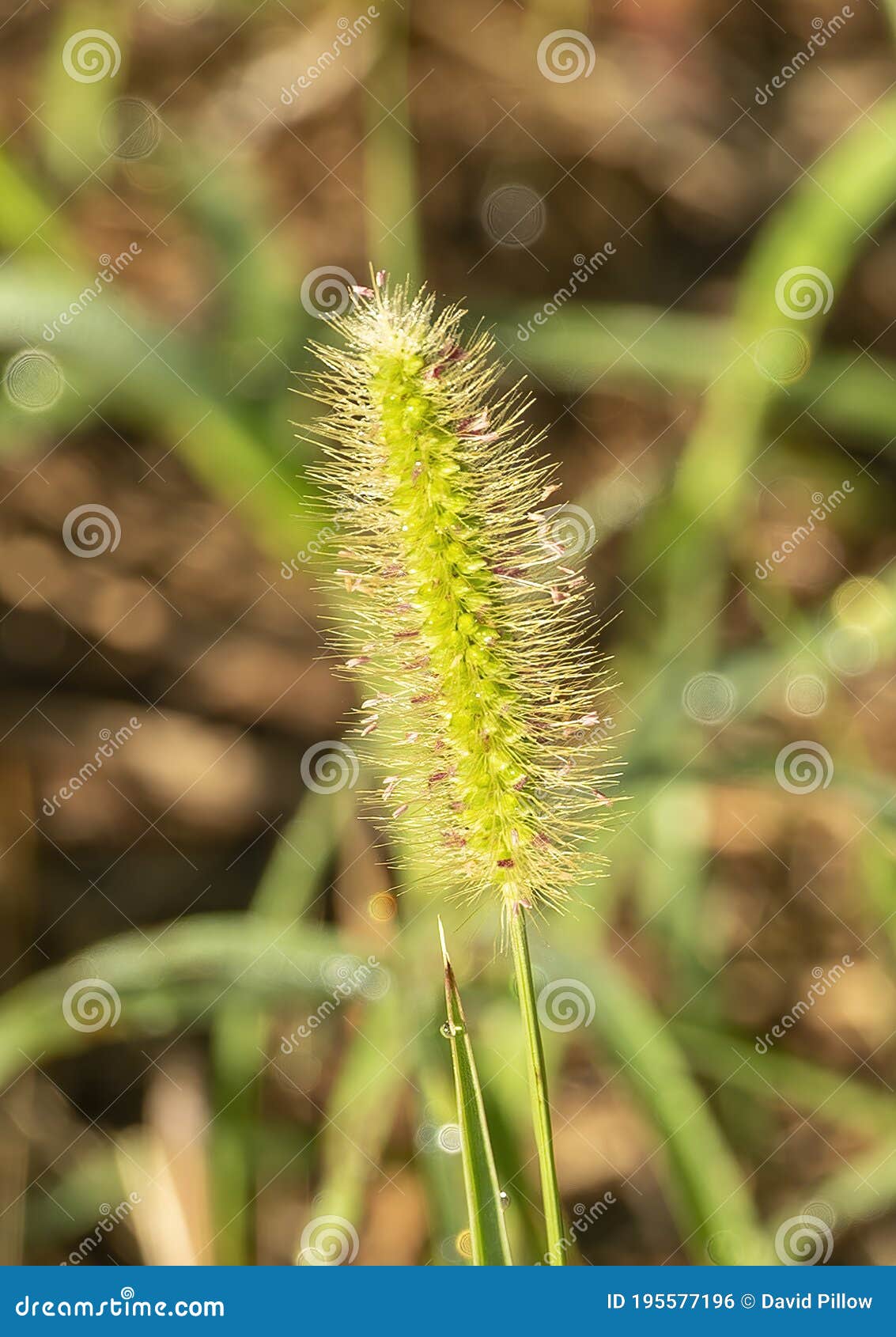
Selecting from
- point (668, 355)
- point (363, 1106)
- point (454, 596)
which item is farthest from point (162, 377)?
point (363, 1106)

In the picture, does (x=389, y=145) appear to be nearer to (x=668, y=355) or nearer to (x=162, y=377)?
(x=668, y=355)

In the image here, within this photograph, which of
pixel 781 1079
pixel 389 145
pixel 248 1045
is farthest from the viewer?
pixel 389 145

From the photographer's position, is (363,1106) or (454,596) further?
(363,1106)

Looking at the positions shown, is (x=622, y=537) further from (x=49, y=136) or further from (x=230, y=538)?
(x=49, y=136)

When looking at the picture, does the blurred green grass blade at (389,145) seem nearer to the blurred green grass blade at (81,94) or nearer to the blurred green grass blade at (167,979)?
the blurred green grass blade at (81,94)

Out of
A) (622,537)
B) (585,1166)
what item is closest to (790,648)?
(622,537)

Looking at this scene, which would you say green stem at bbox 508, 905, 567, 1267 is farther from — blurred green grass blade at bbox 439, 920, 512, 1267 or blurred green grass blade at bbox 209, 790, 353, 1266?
blurred green grass blade at bbox 209, 790, 353, 1266

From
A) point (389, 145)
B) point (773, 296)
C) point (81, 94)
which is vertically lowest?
point (773, 296)
